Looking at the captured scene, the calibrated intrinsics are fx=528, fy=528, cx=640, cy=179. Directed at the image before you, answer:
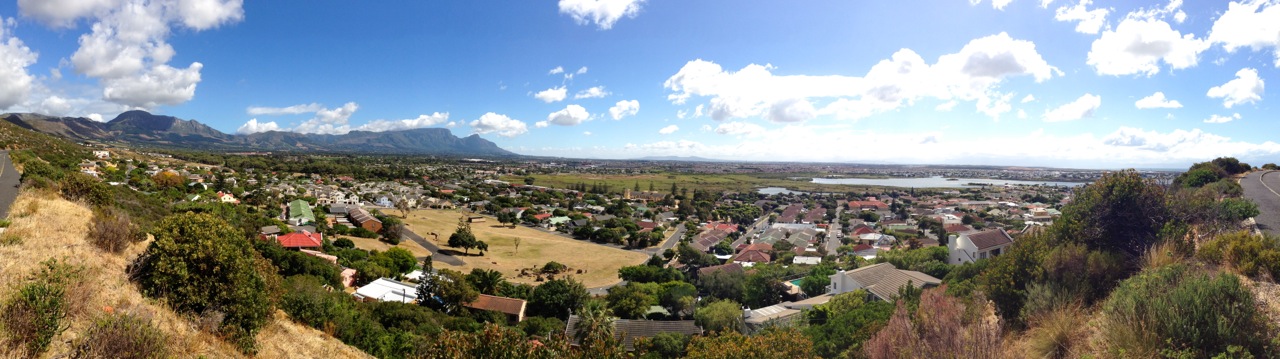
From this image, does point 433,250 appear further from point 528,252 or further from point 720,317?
point 720,317

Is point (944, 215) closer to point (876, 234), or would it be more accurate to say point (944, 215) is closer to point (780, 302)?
point (876, 234)

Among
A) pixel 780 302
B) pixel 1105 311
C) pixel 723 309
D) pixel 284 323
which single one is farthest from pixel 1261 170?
pixel 284 323

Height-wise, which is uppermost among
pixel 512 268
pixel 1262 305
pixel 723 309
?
pixel 1262 305

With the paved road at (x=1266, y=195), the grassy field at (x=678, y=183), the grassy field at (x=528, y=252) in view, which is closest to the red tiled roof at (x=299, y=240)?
the grassy field at (x=528, y=252)

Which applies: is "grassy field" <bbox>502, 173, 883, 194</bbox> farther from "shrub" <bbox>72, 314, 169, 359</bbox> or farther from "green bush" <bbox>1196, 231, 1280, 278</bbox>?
"shrub" <bbox>72, 314, 169, 359</bbox>

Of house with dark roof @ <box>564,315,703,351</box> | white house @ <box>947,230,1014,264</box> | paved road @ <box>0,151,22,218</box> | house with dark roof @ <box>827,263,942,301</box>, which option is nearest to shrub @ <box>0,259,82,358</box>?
paved road @ <box>0,151,22,218</box>

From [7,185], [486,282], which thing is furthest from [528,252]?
[7,185]

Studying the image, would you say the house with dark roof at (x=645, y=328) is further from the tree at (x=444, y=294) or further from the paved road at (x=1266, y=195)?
Result: the paved road at (x=1266, y=195)
